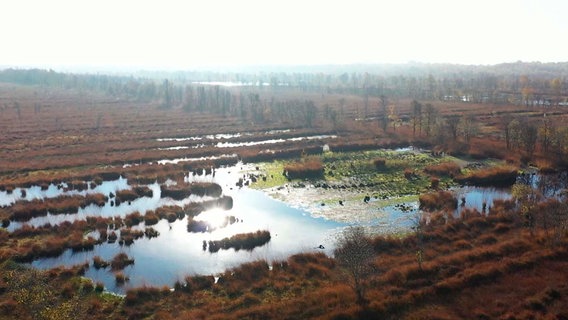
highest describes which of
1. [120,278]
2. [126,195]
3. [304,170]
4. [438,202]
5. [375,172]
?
[304,170]

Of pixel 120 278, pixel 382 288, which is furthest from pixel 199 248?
pixel 382 288

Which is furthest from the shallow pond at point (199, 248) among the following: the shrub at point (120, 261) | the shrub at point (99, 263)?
the shrub at point (120, 261)

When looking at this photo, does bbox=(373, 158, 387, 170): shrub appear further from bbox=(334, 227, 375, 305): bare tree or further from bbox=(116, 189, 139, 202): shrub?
bbox=(334, 227, 375, 305): bare tree

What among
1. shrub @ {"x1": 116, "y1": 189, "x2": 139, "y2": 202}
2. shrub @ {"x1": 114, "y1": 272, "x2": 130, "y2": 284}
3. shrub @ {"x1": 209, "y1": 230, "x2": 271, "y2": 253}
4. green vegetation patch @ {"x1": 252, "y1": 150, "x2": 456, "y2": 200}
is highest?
green vegetation patch @ {"x1": 252, "y1": 150, "x2": 456, "y2": 200}

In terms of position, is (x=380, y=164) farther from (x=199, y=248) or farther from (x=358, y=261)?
(x=358, y=261)

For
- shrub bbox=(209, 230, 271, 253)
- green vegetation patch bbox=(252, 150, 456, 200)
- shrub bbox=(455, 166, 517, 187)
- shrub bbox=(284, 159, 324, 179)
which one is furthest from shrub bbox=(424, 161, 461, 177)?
shrub bbox=(209, 230, 271, 253)

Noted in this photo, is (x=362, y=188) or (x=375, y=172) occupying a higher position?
(x=375, y=172)

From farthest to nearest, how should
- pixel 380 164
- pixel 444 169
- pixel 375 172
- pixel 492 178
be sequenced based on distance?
pixel 380 164, pixel 375 172, pixel 444 169, pixel 492 178

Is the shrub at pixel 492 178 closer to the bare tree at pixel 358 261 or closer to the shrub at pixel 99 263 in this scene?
the bare tree at pixel 358 261

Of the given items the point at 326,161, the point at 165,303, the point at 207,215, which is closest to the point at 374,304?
the point at 165,303

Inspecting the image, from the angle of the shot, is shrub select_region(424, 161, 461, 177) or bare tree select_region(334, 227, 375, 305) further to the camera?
shrub select_region(424, 161, 461, 177)

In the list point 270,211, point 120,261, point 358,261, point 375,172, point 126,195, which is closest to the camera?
point 358,261

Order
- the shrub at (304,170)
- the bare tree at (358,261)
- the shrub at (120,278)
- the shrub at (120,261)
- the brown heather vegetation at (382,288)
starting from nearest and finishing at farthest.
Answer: the brown heather vegetation at (382,288) → the bare tree at (358,261) → the shrub at (120,278) → the shrub at (120,261) → the shrub at (304,170)
